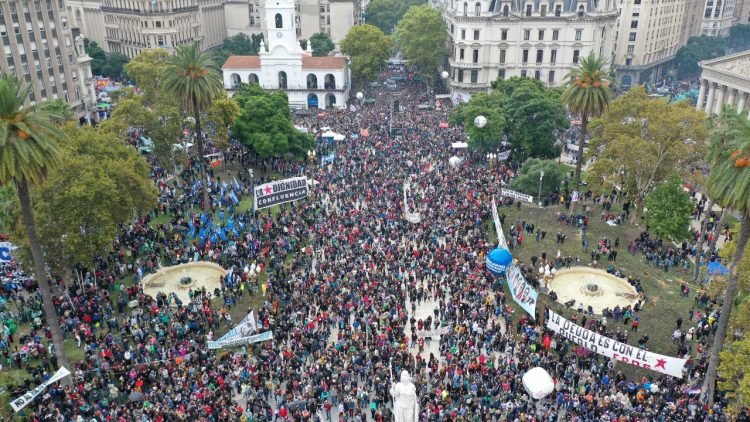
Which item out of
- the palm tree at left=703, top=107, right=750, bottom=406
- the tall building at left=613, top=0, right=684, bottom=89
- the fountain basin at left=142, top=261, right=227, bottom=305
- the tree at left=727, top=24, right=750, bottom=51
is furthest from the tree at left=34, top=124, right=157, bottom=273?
the tree at left=727, top=24, right=750, bottom=51

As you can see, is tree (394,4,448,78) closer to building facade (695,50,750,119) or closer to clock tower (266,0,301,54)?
clock tower (266,0,301,54)

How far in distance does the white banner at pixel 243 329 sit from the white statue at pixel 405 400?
41.0 ft

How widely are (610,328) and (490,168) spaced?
3024 centimetres

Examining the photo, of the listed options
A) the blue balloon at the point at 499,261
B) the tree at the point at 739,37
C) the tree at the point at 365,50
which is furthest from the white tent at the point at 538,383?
the tree at the point at 739,37

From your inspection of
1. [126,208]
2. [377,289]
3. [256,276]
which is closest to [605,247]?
[377,289]

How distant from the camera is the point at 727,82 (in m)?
72.6

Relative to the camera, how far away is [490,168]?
67.3 meters

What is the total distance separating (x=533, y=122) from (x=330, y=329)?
38.3 metres

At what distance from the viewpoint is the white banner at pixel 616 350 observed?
32375 mm

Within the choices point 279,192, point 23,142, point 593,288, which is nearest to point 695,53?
point 593,288

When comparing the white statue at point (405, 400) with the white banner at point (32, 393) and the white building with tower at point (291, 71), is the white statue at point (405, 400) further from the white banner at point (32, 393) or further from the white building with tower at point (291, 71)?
the white building with tower at point (291, 71)

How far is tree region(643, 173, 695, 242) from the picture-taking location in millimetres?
47219

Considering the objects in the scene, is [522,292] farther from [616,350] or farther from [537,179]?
[537,179]

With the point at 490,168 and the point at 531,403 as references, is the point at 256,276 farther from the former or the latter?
the point at 490,168
